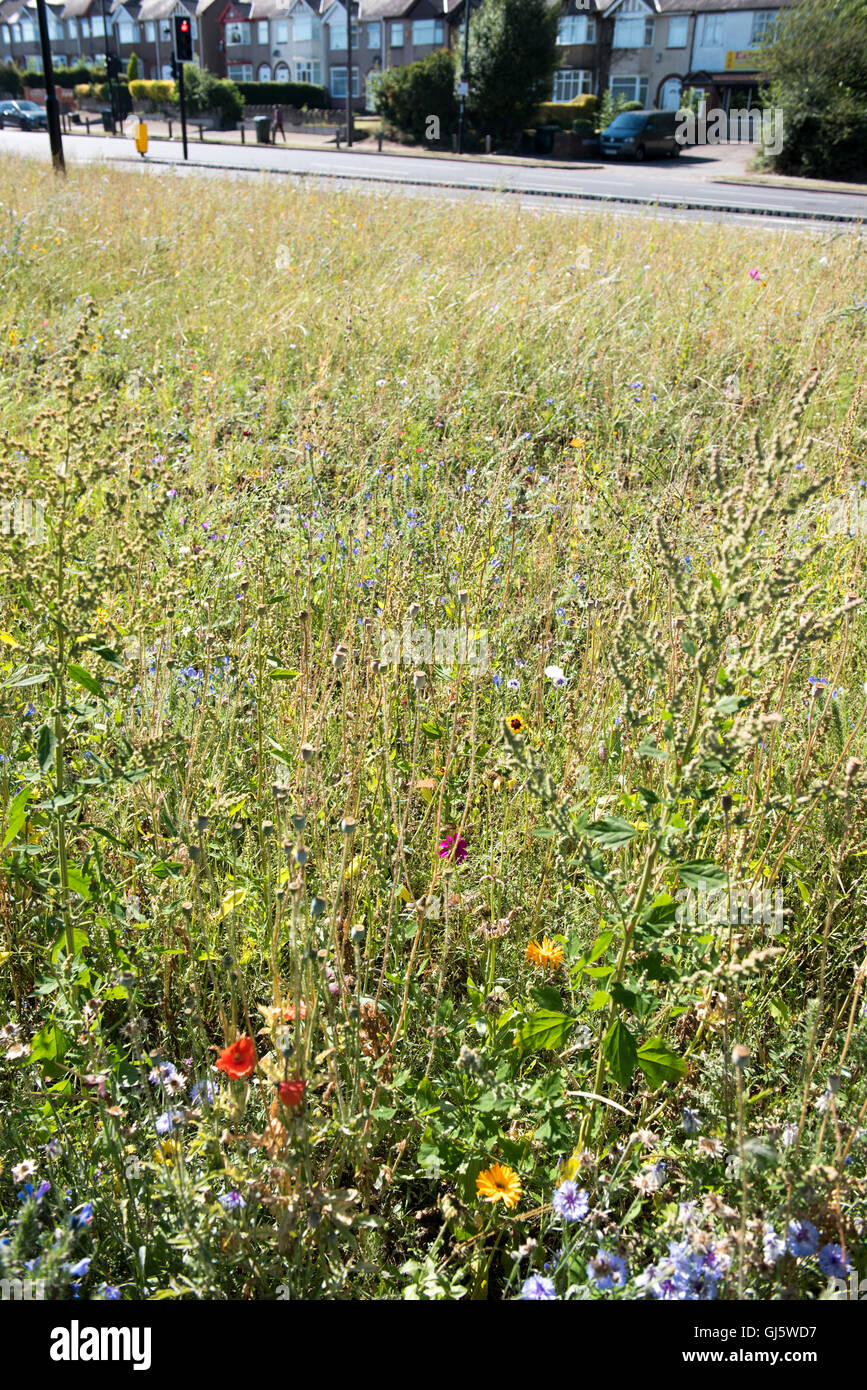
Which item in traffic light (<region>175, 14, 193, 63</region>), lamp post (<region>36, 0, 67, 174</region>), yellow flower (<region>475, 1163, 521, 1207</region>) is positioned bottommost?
yellow flower (<region>475, 1163, 521, 1207</region>)

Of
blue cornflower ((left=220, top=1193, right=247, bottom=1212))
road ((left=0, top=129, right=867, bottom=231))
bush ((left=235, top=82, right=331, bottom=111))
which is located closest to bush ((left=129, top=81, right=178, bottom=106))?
bush ((left=235, top=82, right=331, bottom=111))

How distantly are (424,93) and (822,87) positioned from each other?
61.3 ft

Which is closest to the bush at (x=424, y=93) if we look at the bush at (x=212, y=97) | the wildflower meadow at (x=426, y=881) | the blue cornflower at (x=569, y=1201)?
the bush at (x=212, y=97)

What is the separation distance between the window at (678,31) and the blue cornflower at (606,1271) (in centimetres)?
6144

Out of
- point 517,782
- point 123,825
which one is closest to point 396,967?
point 517,782

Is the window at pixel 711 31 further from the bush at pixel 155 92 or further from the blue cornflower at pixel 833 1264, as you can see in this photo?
the blue cornflower at pixel 833 1264

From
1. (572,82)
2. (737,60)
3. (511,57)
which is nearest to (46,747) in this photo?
(511,57)

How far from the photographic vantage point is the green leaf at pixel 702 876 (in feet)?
4.47

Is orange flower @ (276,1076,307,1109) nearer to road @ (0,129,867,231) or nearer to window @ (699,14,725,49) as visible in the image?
road @ (0,129,867,231)

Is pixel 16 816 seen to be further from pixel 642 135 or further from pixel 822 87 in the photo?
pixel 642 135

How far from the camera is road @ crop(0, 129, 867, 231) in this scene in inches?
649

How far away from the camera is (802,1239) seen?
1.33 meters

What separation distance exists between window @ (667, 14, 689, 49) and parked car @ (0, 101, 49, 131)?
33111 millimetres
